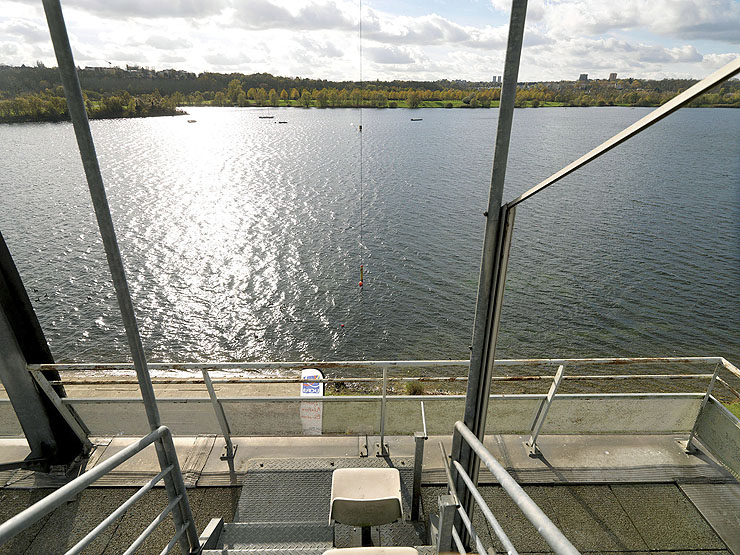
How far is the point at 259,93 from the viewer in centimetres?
8256

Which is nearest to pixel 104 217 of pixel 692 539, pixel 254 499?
pixel 254 499

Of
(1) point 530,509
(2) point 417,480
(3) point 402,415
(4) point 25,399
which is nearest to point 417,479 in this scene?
(2) point 417,480

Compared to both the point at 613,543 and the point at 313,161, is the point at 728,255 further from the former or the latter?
the point at 313,161

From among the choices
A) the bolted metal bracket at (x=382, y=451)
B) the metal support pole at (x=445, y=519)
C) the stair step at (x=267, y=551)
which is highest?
the metal support pole at (x=445, y=519)

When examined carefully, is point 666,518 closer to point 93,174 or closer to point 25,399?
point 93,174

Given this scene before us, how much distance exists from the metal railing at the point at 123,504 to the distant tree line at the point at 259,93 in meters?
1.44

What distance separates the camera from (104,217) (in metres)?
1.78

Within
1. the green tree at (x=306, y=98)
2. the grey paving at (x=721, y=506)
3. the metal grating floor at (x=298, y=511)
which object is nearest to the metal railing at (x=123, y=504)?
the metal grating floor at (x=298, y=511)

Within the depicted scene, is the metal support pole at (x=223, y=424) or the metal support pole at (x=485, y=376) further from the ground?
the metal support pole at (x=485, y=376)

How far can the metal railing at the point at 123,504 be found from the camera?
1.33 metres

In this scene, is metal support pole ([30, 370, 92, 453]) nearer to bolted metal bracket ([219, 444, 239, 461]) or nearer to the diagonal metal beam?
bolted metal bracket ([219, 444, 239, 461])

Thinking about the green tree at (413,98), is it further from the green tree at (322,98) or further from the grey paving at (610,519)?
the grey paving at (610,519)

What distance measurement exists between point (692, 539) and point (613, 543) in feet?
1.92

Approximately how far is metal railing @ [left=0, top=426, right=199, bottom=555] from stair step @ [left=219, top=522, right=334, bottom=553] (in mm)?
365
